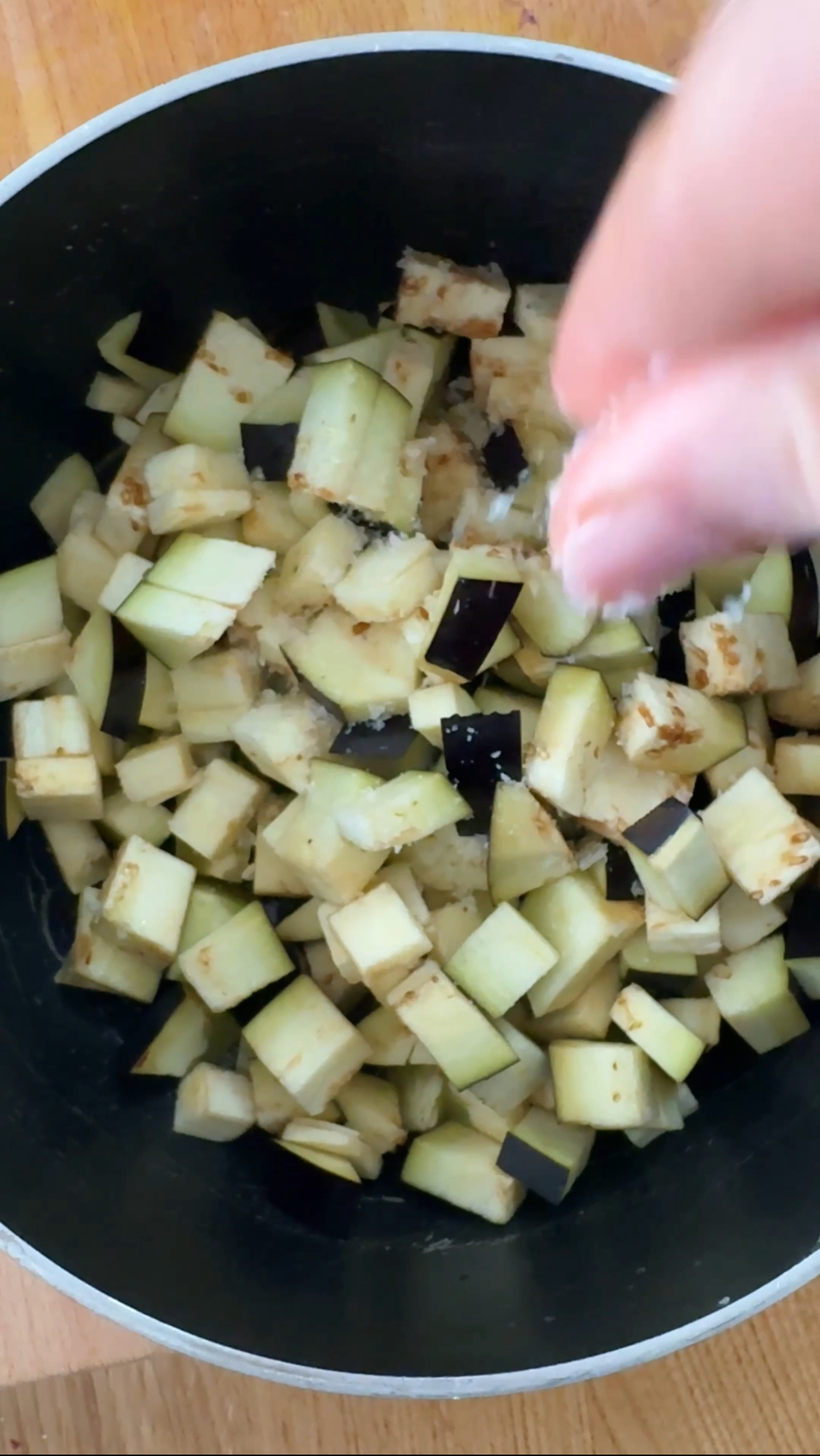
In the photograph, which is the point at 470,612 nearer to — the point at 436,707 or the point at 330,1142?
the point at 436,707

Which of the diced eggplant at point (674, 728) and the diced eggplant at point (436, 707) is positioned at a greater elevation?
the diced eggplant at point (436, 707)

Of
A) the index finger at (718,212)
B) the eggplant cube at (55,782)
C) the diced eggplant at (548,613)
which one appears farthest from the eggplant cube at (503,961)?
the index finger at (718,212)

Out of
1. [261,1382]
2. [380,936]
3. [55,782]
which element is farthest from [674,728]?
[261,1382]

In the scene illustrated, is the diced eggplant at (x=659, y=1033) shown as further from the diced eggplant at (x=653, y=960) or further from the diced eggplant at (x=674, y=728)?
the diced eggplant at (x=674, y=728)

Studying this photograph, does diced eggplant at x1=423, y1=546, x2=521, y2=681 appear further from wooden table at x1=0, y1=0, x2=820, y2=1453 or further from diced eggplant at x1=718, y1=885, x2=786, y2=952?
wooden table at x1=0, y1=0, x2=820, y2=1453

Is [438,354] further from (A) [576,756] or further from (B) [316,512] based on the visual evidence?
(A) [576,756]

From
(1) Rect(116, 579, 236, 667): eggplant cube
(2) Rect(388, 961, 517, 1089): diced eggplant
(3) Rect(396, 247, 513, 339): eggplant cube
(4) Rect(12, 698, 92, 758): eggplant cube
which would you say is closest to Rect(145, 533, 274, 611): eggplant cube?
(1) Rect(116, 579, 236, 667): eggplant cube

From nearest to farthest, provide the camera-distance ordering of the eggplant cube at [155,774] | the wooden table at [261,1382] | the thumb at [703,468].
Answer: the thumb at [703,468] → the wooden table at [261,1382] → the eggplant cube at [155,774]
